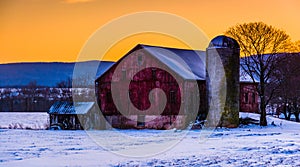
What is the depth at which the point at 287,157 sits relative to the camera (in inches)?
647

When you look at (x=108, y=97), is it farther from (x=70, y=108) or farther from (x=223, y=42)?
(x=223, y=42)

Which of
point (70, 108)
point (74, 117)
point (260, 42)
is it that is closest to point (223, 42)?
point (260, 42)

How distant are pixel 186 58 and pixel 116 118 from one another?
8291 mm

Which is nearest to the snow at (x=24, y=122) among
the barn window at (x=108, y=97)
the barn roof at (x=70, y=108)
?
the barn roof at (x=70, y=108)

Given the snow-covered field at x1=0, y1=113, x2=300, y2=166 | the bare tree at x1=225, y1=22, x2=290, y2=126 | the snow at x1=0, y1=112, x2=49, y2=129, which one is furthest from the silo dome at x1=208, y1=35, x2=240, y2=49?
the snow-covered field at x1=0, y1=113, x2=300, y2=166

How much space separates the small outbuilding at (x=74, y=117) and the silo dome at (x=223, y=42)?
9.56 meters

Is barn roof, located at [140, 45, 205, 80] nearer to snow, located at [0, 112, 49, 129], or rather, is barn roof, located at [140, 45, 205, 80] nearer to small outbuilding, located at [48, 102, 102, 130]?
small outbuilding, located at [48, 102, 102, 130]

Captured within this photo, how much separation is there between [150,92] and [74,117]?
578 centimetres

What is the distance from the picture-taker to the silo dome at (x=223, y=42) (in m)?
35.1

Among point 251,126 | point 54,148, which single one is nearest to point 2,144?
point 54,148

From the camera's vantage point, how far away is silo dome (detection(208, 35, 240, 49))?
35094 mm

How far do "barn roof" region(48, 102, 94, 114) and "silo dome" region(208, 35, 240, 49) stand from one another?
9.77 metres

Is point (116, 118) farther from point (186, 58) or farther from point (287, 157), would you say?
point (287, 157)

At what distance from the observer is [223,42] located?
3509 cm
